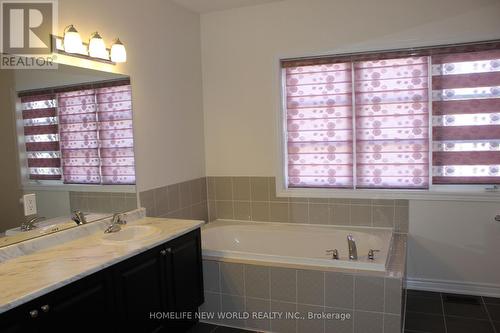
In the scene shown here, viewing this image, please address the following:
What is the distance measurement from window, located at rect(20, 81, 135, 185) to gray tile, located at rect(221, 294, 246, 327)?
3.82 feet

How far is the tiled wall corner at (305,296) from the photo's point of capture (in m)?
2.57

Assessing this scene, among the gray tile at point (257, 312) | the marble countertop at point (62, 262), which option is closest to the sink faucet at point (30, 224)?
the marble countertop at point (62, 262)

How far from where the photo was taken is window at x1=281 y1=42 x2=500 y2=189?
3322 mm

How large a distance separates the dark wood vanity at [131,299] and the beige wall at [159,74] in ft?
2.67

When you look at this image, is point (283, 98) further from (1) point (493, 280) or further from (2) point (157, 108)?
(1) point (493, 280)

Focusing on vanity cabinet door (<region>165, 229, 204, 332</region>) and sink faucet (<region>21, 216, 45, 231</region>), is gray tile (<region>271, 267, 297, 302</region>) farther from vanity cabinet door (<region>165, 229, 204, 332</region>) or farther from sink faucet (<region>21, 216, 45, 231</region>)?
sink faucet (<region>21, 216, 45, 231</region>)

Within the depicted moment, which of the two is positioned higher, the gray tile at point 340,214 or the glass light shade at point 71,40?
the glass light shade at point 71,40

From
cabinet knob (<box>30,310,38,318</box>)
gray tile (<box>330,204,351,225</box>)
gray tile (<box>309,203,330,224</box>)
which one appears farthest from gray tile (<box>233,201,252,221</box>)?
cabinet knob (<box>30,310,38,318</box>)

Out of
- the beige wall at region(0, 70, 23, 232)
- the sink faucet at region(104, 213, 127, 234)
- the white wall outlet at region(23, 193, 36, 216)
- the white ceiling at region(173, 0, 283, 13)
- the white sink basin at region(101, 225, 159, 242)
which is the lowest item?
the white sink basin at region(101, 225, 159, 242)

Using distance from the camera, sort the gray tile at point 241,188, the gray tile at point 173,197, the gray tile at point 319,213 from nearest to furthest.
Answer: the gray tile at point 173,197, the gray tile at point 319,213, the gray tile at point 241,188

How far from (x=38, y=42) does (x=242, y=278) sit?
2.07m

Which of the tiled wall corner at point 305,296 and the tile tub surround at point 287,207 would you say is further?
the tile tub surround at point 287,207

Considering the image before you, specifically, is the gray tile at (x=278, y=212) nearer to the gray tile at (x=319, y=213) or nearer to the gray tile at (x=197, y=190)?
the gray tile at (x=319, y=213)

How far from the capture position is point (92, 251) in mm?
2256
